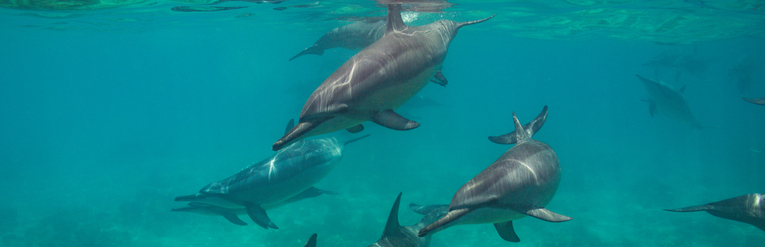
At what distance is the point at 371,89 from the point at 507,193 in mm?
1436

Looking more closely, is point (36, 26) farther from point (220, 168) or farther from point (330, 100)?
point (330, 100)

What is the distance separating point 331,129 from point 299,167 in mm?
5064

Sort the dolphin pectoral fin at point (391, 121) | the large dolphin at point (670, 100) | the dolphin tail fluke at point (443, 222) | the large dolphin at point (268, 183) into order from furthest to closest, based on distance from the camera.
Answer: the large dolphin at point (670, 100) < the large dolphin at point (268, 183) < the dolphin pectoral fin at point (391, 121) < the dolphin tail fluke at point (443, 222)

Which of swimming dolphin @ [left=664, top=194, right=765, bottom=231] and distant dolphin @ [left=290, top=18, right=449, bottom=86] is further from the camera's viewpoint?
distant dolphin @ [left=290, top=18, right=449, bottom=86]

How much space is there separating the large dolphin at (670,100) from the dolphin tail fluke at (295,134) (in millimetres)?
14484

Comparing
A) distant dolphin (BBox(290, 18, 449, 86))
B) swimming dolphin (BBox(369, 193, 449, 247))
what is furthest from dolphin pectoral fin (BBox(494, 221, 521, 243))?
distant dolphin (BBox(290, 18, 449, 86))

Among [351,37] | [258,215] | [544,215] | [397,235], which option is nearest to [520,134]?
[544,215]

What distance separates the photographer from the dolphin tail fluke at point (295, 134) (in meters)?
2.21

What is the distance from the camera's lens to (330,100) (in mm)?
2357

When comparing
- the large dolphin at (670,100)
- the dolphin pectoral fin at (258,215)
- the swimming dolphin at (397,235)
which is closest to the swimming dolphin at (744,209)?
the swimming dolphin at (397,235)

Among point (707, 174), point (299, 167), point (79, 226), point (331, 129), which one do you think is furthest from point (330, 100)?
point (707, 174)

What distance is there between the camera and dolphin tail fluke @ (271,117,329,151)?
2205 mm

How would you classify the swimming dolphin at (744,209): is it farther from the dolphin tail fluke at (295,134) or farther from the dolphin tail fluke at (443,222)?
the dolphin tail fluke at (295,134)

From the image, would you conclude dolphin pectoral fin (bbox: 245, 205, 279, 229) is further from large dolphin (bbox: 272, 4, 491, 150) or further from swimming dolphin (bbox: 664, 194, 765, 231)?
swimming dolphin (bbox: 664, 194, 765, 231)
